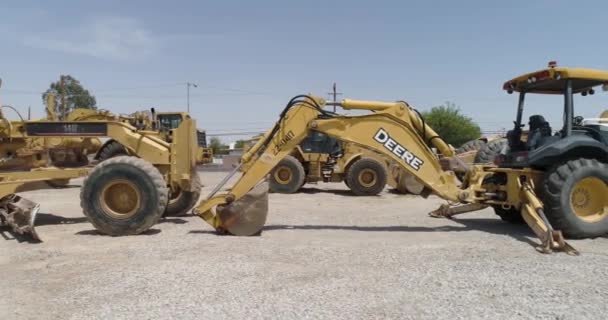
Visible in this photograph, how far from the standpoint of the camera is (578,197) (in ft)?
24.4

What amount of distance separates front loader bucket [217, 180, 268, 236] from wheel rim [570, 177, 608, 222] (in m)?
4.64

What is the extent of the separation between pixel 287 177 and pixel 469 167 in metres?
7.61

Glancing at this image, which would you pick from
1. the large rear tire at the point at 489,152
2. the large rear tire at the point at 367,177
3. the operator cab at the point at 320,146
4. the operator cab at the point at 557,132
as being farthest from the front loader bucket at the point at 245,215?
the operator cab at the point at 320,146

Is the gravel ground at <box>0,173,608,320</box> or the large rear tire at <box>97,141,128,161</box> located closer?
the gravel ground at <box>0,173,608,320</box>

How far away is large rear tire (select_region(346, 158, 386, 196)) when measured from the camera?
14.6 meters

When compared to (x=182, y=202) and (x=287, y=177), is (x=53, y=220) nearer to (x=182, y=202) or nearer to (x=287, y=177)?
(x=182, y=202)

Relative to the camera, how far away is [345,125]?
7859 mm

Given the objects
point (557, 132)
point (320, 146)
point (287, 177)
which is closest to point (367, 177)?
point (320, 146)

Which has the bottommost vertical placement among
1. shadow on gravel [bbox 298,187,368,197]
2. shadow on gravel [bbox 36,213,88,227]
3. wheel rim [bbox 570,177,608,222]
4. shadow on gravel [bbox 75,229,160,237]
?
shadow on gravel [bbox 298,187,368,197]

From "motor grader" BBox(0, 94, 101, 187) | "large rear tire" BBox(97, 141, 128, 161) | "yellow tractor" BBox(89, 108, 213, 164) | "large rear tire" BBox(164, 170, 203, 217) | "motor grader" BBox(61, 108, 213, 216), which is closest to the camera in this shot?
"motor grader" BBox(0, 94, 101, 187)

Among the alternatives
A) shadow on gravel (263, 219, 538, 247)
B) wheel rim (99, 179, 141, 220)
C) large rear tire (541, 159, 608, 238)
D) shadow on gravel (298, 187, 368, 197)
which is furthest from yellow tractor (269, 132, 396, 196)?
large rear tire (541, 159, 608, 238)

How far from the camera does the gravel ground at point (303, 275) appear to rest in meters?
4.08

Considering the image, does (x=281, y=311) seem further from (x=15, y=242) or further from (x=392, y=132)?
(x=15, y=242)

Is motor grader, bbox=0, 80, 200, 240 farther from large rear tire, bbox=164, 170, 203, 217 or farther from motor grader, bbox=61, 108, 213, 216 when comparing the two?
motor grader, bbox=61, 108, 213, 216
